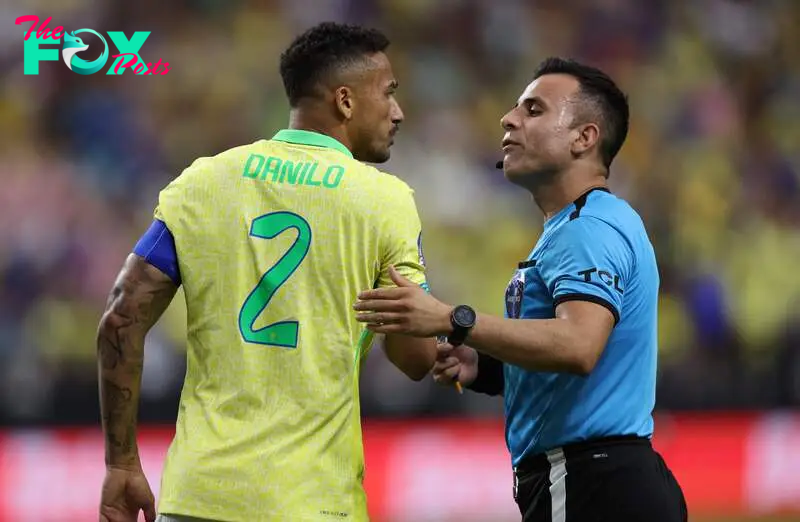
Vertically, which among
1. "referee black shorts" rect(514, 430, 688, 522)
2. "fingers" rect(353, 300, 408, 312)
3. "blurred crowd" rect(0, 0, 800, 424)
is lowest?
"referee black shorts" rect(514, 430, 688, 522)

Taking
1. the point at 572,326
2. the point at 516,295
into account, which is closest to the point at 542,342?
the point at 572,326

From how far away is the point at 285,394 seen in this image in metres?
3.14

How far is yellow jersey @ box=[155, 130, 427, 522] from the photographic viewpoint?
3.12m

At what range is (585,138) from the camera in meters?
3.81

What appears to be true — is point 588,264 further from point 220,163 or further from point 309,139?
point 220,163

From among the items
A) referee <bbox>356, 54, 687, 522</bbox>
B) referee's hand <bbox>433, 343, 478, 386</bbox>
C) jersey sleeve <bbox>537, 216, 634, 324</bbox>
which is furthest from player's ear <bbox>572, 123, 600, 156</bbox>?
referee's hand <bbox>433, 343, 478, 386</bbox>

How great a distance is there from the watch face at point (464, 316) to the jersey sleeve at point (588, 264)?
32cm

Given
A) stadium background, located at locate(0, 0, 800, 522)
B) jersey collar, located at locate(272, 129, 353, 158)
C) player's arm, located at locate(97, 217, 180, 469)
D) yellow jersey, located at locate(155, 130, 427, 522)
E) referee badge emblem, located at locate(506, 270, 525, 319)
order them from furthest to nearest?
stadium background, located at locate(0, 0, 800, 522), referee badge emblem, located at locate(506, 270, 525, 319), jersey collar, located at locate(272, 129, 353, 158), player's arm, located at locate(97, 217, 180, 469), yellow jersey, located at locate(155, 130, 427, 522)

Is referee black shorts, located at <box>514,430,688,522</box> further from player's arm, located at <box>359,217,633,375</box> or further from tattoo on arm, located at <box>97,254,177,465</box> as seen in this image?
tattoo on arm, located at <box>97,254,177,465</box>

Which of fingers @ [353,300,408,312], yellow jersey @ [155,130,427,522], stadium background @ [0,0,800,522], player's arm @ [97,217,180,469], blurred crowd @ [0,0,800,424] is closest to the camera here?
fingers @ [353,300,408,312]

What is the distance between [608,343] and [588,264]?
0.31 m

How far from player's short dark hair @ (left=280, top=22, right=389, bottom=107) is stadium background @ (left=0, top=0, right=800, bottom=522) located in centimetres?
469

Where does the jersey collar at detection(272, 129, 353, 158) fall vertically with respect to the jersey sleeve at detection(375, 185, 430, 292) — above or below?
above

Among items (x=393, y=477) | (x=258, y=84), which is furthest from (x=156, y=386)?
(x=258, y=84)
